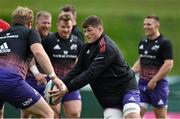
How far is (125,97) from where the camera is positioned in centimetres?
1102

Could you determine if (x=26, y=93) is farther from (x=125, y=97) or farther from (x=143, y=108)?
(x=143, y=108)

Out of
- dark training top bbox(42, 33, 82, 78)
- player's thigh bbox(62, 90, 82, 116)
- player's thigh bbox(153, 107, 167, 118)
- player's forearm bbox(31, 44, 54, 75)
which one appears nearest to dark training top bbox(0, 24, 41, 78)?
player's forearm bbox(31, 44, 54, 75)

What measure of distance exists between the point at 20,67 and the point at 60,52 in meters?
2.42

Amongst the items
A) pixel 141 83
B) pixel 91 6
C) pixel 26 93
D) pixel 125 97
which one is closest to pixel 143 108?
pixel 141 83

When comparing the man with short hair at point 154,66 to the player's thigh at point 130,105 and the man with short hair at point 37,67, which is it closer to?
the man with short hair at point 37,67

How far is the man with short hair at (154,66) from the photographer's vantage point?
13.3m

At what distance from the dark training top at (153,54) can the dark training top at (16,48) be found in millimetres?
3223

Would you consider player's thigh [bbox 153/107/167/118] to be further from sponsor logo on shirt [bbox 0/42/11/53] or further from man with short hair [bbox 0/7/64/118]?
sponsor logo on shirt [bbox 0/42/11/53]

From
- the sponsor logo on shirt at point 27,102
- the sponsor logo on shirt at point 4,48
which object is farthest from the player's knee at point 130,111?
the sponsor logo on shirt at point 4,48

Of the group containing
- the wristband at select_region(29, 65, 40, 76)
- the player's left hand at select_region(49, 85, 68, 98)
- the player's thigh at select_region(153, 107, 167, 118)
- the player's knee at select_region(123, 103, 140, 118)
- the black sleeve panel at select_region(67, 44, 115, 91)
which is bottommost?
the player's thigh at select_region(153, 107, 167, 118)

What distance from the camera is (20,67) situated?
10.8m

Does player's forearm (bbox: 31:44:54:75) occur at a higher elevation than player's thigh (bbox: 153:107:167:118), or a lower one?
higher

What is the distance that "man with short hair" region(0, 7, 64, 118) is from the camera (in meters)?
10.7

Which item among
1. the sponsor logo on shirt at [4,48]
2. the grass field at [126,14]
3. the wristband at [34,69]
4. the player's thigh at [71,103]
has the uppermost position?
the sponsor logo on shirt at [4,48]
